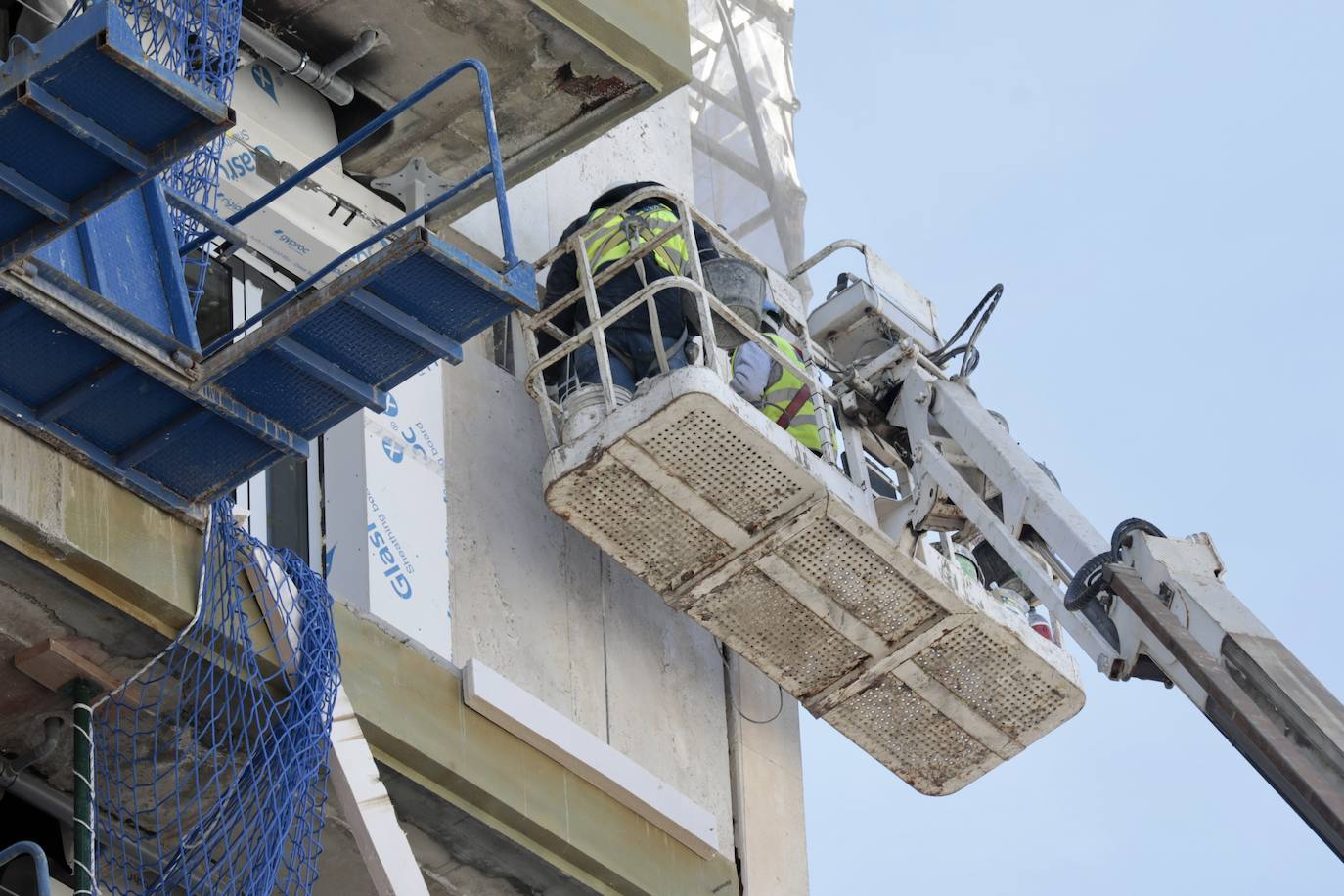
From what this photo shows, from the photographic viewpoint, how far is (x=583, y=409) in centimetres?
1248

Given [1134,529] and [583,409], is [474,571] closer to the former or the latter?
[583,409]

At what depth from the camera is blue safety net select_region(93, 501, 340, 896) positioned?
9227 mm

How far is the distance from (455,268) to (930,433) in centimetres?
538

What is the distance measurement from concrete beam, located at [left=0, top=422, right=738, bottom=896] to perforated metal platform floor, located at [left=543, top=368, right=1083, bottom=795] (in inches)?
59.5

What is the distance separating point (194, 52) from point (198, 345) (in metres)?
1.23

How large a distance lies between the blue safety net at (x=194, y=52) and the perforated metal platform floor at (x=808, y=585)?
2.41 m

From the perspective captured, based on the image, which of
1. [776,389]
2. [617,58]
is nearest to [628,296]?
[776,389]

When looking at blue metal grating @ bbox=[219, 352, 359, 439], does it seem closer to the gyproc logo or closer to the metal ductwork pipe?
the gyproc logo

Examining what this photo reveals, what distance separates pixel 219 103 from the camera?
24.0ft

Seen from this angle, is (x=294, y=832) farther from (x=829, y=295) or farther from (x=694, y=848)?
(x=829, y=295)

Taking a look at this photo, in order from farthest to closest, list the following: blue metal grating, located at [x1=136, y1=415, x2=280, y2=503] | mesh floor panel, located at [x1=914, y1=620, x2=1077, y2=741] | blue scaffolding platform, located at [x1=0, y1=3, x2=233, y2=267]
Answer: mesh floor panel, located at [x1=914, y1=620, x2=1077, y2=741]
blue metal grating, located at [x1=136, y1=415, x2=280, y2=503]
blue scaffolding platform, located at [x1=0, y1=3, x2=233, y2=267]

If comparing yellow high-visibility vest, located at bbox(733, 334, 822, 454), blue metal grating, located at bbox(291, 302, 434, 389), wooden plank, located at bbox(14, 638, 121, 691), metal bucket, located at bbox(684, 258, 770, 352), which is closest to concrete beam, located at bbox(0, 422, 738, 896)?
wooden plank, located at bbox(14, 638, 121, 691)

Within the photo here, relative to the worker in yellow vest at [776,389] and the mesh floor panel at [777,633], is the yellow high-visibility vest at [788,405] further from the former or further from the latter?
the mesh floor panel at [777,633]

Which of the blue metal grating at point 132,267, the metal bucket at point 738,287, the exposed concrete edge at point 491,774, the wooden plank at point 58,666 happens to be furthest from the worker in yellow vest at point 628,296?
the wooden plank at point 58,666
